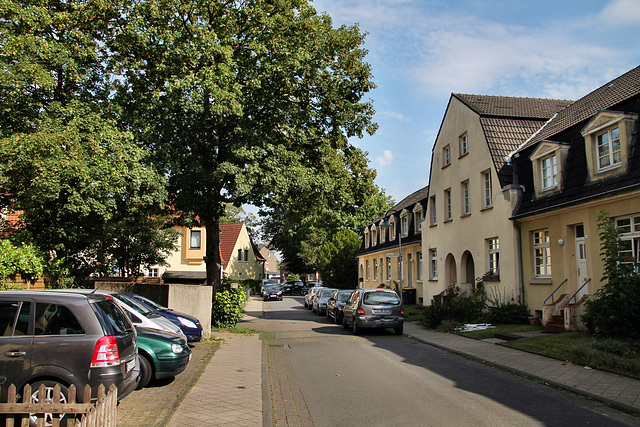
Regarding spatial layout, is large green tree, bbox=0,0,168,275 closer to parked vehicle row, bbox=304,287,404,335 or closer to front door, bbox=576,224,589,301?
parked vehicle row, bbox=304,287,404,335

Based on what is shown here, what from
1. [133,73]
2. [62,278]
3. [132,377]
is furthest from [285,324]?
[132,377]

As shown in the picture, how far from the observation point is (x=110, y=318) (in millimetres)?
6629

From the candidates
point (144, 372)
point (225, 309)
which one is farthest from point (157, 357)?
point (225, 309)

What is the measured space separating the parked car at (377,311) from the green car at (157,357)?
9.29 metres

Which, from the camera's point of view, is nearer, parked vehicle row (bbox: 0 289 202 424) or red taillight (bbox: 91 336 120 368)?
parked vehicle row (bbox: 0 289 202 424)

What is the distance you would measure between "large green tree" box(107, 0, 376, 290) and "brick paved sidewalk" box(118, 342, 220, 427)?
24.6ft

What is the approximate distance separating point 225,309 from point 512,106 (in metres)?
15.9

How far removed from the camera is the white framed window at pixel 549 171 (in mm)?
16775

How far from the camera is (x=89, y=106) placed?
15.1m

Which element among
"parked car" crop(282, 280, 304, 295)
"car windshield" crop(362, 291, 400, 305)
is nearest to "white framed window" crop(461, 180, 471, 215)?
"car windshield" crop(362, 291, 400, 305)

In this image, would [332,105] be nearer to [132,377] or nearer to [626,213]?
[626,213]

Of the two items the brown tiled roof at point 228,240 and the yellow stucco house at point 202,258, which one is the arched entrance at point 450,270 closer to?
the yellow stucco house at point 202,258

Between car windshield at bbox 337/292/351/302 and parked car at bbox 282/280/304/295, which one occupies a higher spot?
car windshield at bbox 337/292/351/302

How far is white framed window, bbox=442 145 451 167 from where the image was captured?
81.7ft
